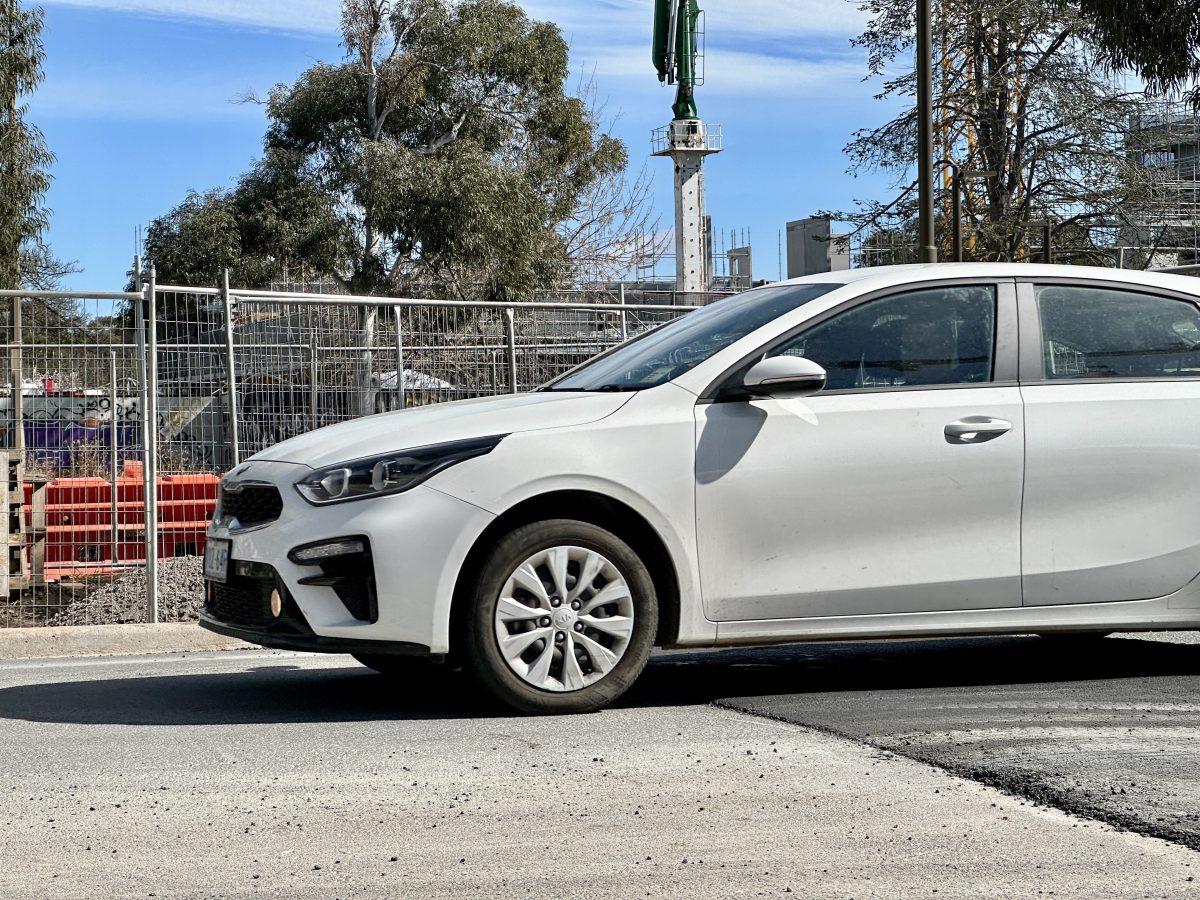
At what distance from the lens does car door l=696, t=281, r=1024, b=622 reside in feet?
20.0

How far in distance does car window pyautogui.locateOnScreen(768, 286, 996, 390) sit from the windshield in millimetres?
188

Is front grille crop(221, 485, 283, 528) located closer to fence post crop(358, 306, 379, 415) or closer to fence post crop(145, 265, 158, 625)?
fence post crop(145, 265, 158, 625)

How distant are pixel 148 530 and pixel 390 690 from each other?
2.91 metres

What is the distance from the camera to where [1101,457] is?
253 inches

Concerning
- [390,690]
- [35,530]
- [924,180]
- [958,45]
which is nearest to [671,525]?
[390,690]

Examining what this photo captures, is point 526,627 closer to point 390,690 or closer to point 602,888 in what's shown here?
point 390,690

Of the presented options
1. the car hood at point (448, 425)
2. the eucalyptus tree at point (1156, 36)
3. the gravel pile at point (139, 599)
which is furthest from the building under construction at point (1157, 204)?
the car hood at point (448, 425)

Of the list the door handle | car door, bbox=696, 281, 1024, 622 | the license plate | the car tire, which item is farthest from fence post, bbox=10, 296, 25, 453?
the door handle

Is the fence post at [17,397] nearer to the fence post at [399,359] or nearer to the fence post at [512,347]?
the fence post at [399,359]

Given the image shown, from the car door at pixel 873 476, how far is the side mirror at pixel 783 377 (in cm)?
9

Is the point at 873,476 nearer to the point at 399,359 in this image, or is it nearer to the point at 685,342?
the point at 685,342

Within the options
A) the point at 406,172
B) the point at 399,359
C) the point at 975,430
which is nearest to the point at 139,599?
the point at 399,359

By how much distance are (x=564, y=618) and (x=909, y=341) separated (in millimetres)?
1802

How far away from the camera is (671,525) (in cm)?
604
